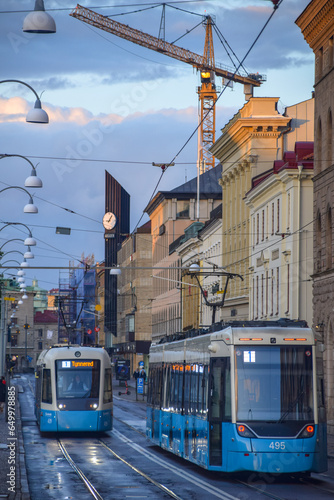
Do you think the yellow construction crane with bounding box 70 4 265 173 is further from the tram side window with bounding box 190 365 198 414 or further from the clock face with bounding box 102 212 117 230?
the tram side window with bounding box 190 365 198 414

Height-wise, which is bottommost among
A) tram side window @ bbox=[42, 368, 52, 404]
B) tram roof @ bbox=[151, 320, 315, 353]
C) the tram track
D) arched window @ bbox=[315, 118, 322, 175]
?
the tram track

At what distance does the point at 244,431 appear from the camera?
2006 cm

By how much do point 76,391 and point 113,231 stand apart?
4578 inches

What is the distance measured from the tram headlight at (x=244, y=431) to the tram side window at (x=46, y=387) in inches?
579

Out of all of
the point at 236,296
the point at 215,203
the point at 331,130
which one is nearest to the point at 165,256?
the point at 215,203

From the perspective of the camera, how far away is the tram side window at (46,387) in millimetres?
34125

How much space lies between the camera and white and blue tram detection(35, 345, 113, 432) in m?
33.6

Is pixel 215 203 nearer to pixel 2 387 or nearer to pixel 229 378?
pixel 2 387

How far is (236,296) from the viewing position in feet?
221

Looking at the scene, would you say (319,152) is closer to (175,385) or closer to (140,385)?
(175,385)

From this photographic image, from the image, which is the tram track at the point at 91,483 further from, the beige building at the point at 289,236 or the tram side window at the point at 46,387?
the beige building at the point at 289,236

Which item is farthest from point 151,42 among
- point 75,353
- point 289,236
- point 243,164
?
point 75,353

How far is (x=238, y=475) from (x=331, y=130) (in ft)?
77.5

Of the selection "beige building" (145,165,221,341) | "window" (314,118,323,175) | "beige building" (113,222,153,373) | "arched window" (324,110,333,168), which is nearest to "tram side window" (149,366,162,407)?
"arched window" (324,110,333,168)
